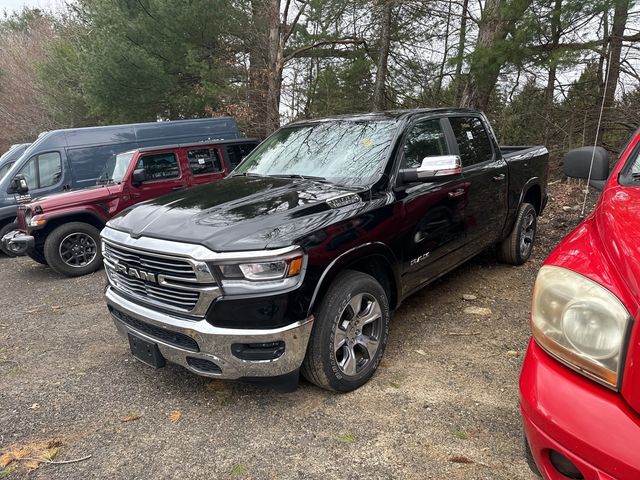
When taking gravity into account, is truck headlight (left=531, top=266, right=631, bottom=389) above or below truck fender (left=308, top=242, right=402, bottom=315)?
above

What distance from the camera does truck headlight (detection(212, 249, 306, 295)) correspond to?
95.4 inches

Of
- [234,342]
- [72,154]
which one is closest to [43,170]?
[72,154]

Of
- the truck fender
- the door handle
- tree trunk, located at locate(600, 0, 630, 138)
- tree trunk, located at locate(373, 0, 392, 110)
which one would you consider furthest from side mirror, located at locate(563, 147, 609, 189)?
tree trunk, located at locate(373, 0, 392, 110)

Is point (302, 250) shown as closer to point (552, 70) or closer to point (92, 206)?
point (92, 206)

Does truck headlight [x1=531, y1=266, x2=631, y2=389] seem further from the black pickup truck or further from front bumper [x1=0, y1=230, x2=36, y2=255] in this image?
front bumper [x1=0, y1=230, x2=36, y2=255]

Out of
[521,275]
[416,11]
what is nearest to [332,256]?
[521,275]

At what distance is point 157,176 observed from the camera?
7301 mm

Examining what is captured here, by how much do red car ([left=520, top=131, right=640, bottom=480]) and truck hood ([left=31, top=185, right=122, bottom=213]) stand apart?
656cm

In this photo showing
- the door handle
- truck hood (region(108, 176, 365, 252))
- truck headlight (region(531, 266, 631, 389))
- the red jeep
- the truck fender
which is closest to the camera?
truck headlight (region(531, 266, 631, 389))

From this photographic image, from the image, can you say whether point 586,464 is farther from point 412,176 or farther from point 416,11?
point 416,11

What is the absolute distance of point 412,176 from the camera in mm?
3234

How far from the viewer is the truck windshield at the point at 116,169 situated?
23.5ft

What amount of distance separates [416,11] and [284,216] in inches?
403

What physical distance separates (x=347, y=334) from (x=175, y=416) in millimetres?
1238
